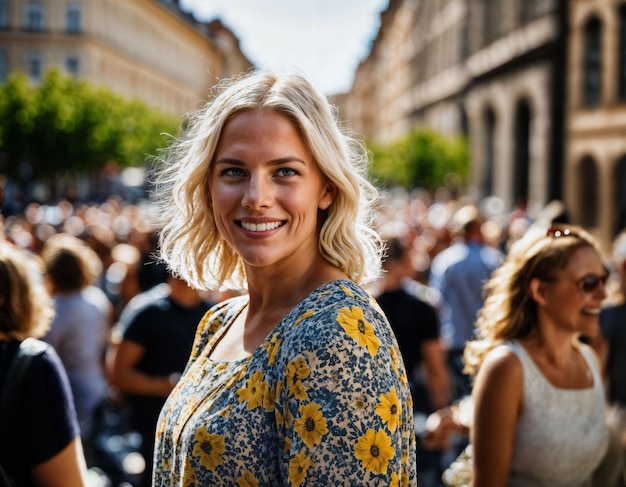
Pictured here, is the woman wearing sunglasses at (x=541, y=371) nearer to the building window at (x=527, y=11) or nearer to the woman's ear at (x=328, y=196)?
the woman's ear at (x=328, y=196)

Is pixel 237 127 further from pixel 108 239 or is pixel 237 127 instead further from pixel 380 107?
pixel 380 107

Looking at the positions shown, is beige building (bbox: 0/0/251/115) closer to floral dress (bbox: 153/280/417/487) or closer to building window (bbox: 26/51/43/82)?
building window (bbox: 26/51/43/82)

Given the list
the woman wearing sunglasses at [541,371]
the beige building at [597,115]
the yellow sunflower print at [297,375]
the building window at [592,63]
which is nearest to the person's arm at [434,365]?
Answer: the woman wearing sunglasses at [541,371]

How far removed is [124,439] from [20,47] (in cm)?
5917

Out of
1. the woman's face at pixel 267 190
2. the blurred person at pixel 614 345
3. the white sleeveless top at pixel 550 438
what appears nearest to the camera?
the woman's face at pixel 267 190

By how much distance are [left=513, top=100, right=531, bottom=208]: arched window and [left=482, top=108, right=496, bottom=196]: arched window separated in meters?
4.46

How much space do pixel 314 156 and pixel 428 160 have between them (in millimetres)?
34034

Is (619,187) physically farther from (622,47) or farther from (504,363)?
(504,363)

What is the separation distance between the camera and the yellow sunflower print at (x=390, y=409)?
179 centimetres

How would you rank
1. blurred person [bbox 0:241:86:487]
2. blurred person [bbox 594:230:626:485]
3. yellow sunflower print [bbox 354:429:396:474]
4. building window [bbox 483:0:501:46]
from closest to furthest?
1. yellow sunflower print [bbox 354:429:396:474]
2. blurred person [bbox 0:241:86:487]
3. blurred person [bbox 594:230:626:485]
4. building window [bbox 483:0:501:46]

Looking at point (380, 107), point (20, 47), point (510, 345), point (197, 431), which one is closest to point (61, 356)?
point (510, 345)

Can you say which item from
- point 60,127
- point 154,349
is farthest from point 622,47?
point 60,127

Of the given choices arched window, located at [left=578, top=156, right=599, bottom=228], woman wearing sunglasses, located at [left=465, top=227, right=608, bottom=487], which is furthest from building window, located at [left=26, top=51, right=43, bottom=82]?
woman wearing sunglasses, located at [left=465, top=227, right=608, bottom=487]

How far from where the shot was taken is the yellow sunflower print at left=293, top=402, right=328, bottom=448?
1.76 metres
